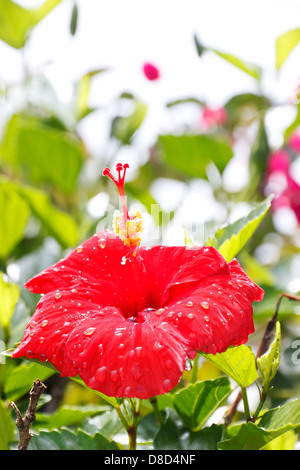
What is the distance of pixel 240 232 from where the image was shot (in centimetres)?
60

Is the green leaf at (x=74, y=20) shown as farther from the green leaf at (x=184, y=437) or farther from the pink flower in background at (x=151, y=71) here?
the green leaf at (x=184, y=437)

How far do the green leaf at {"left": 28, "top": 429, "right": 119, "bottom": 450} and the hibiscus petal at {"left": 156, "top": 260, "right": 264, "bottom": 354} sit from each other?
18 centimetres

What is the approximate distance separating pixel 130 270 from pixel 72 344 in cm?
14

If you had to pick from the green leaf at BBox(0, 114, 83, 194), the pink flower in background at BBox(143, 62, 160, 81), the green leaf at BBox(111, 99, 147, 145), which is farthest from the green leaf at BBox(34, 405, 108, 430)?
the pink flower in background at BBox(143, 62, 160, 81)

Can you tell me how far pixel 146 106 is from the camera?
134cm

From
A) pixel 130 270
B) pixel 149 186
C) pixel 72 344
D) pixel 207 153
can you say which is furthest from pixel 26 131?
pixel 72 344

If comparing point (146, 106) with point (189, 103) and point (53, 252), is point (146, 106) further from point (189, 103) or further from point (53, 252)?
point (53, 252)

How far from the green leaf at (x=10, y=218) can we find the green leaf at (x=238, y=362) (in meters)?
0.56

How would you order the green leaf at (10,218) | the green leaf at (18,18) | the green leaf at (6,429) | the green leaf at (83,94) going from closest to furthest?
the green leaf at (6,429)
the green leaf at (10,218)
the green leaf at (18,18)
the green leaf at (83,94)

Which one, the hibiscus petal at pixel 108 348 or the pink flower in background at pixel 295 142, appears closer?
the hibiscus petal at pixel 108 348

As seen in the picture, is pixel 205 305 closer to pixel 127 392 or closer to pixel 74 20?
pixel 127 392

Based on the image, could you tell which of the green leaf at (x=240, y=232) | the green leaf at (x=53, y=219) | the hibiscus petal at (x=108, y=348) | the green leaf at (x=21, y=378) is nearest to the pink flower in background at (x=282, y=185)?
the green leaf at (x=53, y=219)

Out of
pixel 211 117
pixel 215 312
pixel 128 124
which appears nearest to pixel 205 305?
pixel 215 312

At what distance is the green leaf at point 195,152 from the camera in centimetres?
123
